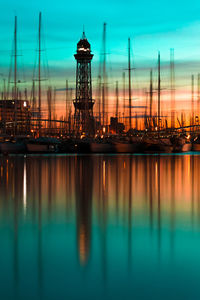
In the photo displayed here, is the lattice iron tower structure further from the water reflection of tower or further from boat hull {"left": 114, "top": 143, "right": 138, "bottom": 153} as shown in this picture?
the water reflection of tower

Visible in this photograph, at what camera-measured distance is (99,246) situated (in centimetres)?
881

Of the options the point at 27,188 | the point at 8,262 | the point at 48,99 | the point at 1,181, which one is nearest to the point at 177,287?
the point at 8,262

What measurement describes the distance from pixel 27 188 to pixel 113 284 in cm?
1317

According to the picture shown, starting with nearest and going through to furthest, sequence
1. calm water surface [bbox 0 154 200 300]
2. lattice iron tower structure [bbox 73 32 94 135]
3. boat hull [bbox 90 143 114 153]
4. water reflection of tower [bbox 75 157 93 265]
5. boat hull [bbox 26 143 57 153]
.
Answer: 1. calm water surface [bbox 0 154 200 300]
2. water reflection of tower [bbox 75 157 93 265]
3. boat hull [bbox 26 143 57 153]
4. boat hull [bbox 90 143 114 153]
5. lattice iron tower structure [bbox 73 32 94 135]

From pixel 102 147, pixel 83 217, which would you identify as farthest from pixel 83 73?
pixel 83 217

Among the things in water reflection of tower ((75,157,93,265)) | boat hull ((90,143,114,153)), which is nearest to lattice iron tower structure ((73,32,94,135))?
boat hull ((90,143,114,153))

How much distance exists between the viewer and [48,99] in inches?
3629

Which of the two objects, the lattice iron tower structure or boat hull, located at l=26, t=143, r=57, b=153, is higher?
the lattice iron tower structure

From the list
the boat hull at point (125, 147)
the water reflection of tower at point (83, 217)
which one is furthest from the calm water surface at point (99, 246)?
the boat hull at point (125, 147)

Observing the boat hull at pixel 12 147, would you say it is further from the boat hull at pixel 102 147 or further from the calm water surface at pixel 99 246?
the calm water surface at pixel 99 246

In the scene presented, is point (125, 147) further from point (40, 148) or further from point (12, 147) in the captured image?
point (12, 147)

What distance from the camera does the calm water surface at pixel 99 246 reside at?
6.40m

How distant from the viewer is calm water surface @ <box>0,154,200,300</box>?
6.40 meters

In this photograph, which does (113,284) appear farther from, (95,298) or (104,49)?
(104,49)
